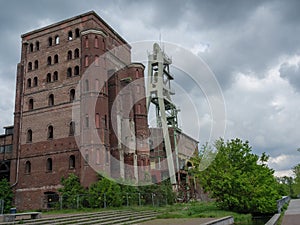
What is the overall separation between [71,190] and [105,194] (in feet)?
15.1

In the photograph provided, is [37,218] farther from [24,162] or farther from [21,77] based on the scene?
[21,77]

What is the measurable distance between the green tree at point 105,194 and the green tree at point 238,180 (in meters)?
6.73

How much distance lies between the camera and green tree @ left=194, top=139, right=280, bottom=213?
23.5 meters

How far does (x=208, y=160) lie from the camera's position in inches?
1035

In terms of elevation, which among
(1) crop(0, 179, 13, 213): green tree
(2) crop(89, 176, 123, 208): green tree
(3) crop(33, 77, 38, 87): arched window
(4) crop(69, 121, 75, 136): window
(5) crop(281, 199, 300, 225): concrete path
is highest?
(3) crop(33, 77, 38, 87): arched window

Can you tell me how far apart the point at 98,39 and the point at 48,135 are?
1158 cm

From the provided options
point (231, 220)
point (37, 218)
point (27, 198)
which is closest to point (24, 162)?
point (27, 198)

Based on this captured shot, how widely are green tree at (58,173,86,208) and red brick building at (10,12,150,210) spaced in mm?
762

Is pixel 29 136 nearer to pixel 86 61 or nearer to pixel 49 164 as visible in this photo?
pixel 49 164

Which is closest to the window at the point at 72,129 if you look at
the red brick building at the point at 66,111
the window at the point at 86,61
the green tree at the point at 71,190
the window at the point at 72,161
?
the red brick building at the point at 66,111

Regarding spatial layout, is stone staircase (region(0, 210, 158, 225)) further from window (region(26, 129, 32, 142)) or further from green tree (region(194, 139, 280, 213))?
window (region(26, 129, 32, 142))

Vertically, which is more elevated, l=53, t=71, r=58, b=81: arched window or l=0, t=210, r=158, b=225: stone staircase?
l=53, t=71, r=58, b=81: arched window

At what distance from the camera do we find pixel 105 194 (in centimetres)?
2650

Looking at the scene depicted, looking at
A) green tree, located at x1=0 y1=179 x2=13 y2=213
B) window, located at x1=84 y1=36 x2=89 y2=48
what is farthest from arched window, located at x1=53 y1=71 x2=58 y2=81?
green tree, located at x1=0 y1=179 x2=13 y2=213
